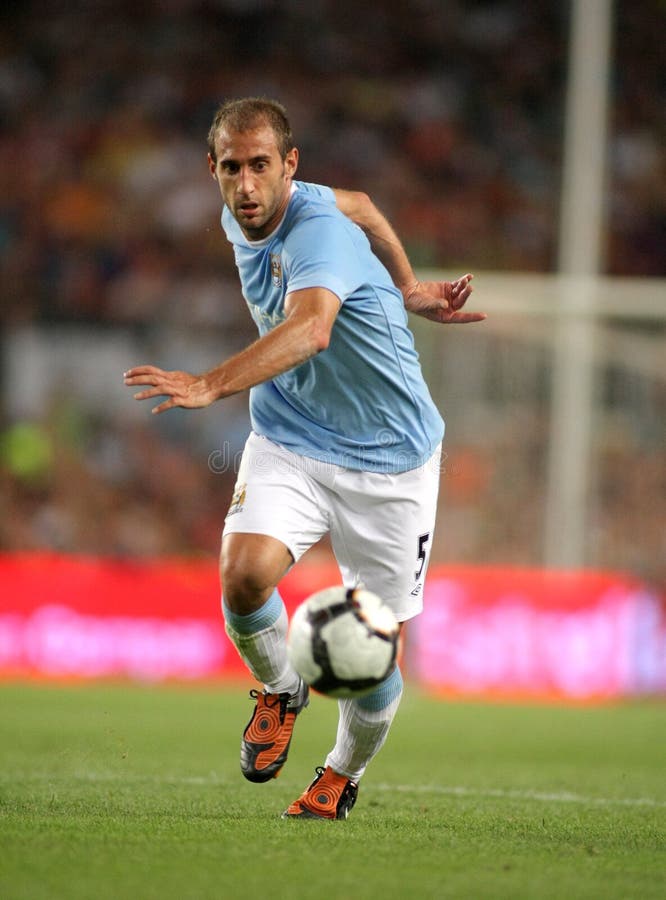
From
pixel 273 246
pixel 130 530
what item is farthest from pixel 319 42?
pixel 273 246

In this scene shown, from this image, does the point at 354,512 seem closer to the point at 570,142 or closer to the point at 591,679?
the point at 591,679

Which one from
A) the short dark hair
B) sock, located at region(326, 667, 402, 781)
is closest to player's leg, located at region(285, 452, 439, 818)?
sock, located at region(326, 667, 402, 781)

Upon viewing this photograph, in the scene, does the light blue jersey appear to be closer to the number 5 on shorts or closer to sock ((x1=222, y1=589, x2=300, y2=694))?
the number 5 on shorts

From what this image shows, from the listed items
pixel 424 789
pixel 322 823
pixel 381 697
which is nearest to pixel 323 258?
pixel 381 697

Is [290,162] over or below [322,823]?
over

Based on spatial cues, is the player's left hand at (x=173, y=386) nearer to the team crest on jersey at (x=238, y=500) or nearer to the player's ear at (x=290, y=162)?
the team crest on jersey at (x=238, y=500)

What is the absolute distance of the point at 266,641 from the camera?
500 centimetres

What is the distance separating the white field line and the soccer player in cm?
105

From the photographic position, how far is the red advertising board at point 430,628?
12484mm

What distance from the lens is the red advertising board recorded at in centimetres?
1248

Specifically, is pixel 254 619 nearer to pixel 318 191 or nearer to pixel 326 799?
pixel 326 799

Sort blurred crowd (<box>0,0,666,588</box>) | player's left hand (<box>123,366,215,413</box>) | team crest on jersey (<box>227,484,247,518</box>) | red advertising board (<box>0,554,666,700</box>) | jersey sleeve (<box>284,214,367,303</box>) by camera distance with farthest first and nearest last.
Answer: blurred crowd (<box>0,0,666,588</box>) → red advertising board (<box>0,554,666,700</box>) → team crest on jersey (<box>227,484,247,518</box>) → jersey sleeve (<box>284,214,367,303</box>) → player's left hand (<box>123,366,215,413</box>)

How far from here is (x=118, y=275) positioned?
16.5m

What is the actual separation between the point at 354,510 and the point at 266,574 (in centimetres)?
49
